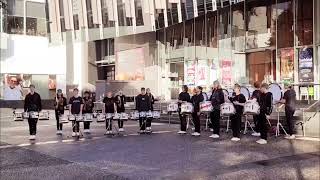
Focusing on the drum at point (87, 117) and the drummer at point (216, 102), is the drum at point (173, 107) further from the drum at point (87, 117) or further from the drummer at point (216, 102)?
the drum at point (87, 117)

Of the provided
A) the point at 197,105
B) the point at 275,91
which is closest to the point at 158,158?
the point at 197,105

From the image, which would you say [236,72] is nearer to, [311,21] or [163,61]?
[311,21]

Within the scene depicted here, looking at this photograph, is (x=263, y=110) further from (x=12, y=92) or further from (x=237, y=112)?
(x=12, y=92)

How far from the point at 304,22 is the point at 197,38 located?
30.7 feet

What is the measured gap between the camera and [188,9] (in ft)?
94.9

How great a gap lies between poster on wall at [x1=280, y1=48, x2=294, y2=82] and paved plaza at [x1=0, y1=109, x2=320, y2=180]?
964 centimetres

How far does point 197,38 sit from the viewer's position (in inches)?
1284

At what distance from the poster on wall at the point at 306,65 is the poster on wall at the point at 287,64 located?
1.86 feet

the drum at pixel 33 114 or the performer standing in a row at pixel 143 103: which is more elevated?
the performer standing in a row at pixel 143 103

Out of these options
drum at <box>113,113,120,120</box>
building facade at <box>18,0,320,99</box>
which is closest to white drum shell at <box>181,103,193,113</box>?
drum at <box>113,113,120,120</box>

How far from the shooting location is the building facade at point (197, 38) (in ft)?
82.3

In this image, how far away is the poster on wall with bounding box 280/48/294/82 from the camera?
25.2m

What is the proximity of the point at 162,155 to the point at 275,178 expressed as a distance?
3.94m

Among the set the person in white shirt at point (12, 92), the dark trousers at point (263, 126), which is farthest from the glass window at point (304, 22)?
the person in white shirt at point (12, 92)
